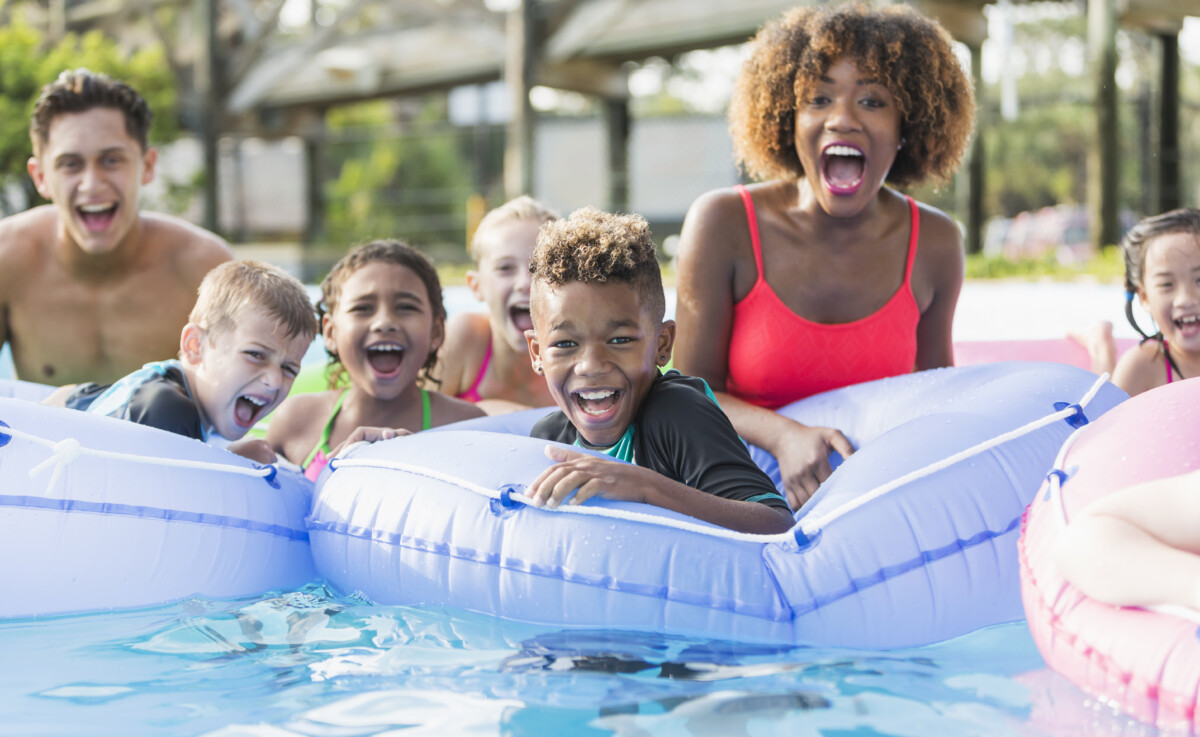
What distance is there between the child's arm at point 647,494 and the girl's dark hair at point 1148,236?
67.8 inches

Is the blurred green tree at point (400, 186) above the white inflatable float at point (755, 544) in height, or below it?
above

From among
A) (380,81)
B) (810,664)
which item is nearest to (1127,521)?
(810,664)

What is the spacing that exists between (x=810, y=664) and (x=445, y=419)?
1.62 meters

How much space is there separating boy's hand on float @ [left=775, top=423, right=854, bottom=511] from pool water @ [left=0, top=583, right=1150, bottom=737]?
1.99ft

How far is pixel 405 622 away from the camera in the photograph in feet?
8.21

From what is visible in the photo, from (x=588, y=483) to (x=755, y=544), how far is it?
0.35 meters

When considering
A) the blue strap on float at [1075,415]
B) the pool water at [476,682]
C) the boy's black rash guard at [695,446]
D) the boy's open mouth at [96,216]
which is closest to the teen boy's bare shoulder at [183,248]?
the boy's open mouth at [96,216]

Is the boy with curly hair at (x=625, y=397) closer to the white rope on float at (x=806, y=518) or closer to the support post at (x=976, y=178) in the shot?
the white rope on float at (x=806, y=518)

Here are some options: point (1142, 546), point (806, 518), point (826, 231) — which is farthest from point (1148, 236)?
point (1142, 546)

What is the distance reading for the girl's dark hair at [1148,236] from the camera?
3297 millimetres

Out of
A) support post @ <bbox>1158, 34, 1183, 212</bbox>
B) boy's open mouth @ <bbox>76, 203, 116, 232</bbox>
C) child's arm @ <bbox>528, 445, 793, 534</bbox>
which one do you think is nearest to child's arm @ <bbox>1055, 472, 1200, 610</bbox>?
child's arm @ <bbox>528, 445, 793, 534</bbox>

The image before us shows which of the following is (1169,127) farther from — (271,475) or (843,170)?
(271,475)

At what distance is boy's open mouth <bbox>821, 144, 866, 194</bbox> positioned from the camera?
3.09m

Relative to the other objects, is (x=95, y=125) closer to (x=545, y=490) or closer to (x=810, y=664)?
(x=545, y=490)
